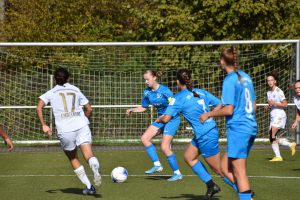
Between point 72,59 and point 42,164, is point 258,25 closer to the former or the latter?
point 72,59

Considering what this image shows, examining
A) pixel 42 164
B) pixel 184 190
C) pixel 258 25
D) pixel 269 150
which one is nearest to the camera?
pixel 184 190

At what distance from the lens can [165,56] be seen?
2295 cm

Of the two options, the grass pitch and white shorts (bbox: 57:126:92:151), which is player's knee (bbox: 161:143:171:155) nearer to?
the grass pitch

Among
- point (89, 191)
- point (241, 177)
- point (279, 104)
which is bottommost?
point (89, 191)

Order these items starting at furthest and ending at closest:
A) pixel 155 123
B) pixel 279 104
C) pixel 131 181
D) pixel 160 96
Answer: pixel 279 104 < pixel 160 96 < pixel 155 123 < pixel 131 181

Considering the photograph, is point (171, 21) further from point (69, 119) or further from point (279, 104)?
point (69, 119)

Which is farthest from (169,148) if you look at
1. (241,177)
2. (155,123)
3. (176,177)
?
(241,177)

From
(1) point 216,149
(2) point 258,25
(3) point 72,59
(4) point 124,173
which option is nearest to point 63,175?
(4) point 124,173

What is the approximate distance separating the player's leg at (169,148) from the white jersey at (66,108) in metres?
2.31

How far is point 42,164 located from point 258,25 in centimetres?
1041

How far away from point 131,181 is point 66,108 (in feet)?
8.56

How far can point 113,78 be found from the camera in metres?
22.7

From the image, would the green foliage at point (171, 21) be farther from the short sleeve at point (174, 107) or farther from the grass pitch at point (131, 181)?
the short sleeve at point (174, 107)

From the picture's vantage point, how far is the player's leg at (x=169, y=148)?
13.7 m
